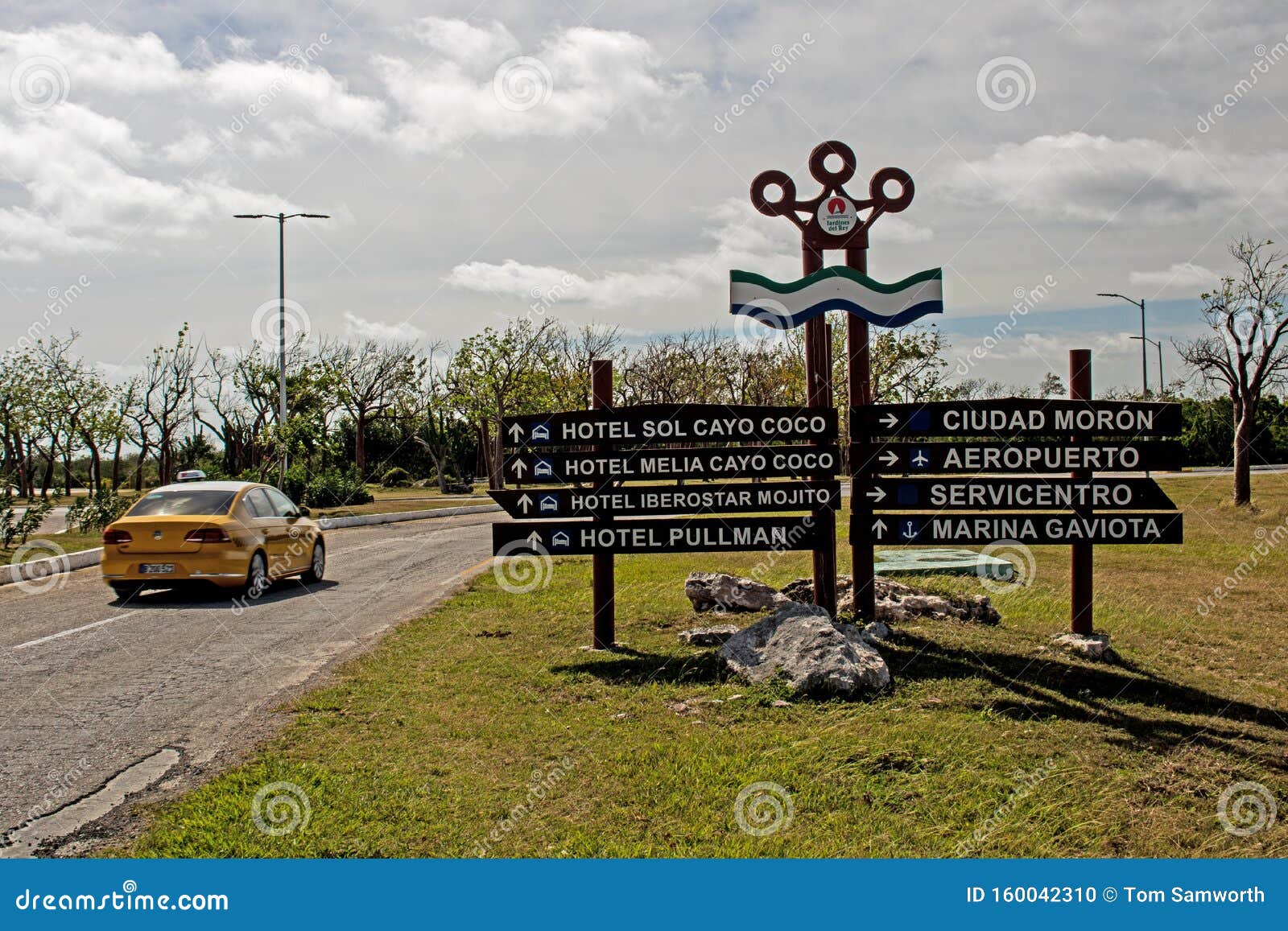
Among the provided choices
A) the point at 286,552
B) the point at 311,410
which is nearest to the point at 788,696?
the point at 286,552

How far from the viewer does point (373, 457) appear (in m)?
60.4

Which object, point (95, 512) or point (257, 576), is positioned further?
point (95, 512)

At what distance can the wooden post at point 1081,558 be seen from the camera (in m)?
8.45

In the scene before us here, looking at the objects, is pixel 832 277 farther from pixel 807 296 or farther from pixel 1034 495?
pixel 1034 495

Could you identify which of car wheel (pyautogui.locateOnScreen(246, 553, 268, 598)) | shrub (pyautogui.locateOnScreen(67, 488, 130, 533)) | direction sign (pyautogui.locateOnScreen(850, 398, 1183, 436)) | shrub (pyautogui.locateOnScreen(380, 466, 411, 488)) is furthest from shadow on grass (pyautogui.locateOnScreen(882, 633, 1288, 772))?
shrub (pyautogui.locateOnScreen(380, 466, 411, 488))

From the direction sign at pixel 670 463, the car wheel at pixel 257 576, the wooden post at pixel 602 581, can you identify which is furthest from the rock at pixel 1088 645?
the car wheel at pixel 257 576

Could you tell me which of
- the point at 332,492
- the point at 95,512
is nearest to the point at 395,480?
the point at 332,492

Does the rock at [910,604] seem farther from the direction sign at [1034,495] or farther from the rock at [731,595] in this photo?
the direction sign at [1034,495]

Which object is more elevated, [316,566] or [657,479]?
[657,479]

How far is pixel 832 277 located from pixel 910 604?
3322mm

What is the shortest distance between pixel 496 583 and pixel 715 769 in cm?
800

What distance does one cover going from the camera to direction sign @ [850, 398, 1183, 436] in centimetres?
824

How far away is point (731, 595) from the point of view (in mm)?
9867

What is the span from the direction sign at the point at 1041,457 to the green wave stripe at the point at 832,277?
153 centimetres
